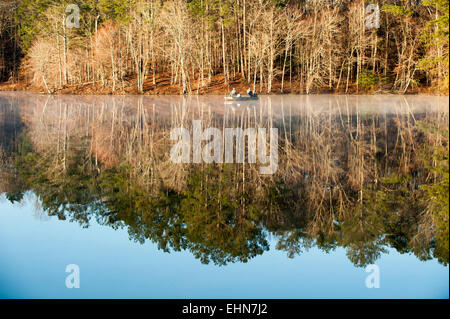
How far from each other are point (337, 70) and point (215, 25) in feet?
43.8


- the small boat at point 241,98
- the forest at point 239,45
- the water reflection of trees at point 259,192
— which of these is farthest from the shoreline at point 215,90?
the water reflection of trees at point 259,192

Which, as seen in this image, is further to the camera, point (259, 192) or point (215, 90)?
point (215, 90)

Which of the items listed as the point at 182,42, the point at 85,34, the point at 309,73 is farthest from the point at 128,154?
the point at 85,34

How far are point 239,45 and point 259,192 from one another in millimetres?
40188

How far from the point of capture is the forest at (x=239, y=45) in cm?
3944

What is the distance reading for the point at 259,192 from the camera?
7.66 metres

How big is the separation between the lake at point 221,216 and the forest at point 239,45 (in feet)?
90.7

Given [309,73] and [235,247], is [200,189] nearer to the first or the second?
[235,247]

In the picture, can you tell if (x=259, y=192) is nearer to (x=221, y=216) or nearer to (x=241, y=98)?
(x=221, y=216)

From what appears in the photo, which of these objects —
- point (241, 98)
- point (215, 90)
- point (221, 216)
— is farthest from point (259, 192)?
point (215, 90)

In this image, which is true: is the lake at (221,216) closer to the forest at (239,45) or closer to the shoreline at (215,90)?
the forest at (239,45)

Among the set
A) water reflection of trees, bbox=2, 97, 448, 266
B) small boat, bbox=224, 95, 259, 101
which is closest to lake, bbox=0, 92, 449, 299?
water reflection of trees, bbox=2, 97, 448, 266

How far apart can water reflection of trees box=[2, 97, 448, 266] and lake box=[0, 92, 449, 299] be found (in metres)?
0.03

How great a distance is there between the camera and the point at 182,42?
124ft
